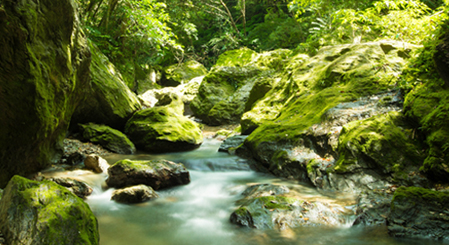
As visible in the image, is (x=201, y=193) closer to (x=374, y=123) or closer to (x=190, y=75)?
(x=374, y=123)

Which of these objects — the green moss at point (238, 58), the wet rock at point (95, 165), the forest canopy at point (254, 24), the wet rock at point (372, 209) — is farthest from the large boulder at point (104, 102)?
the green moss at point (238, 58)

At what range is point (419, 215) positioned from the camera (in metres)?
2.91

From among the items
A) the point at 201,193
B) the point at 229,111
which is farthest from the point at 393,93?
the point at 229,111

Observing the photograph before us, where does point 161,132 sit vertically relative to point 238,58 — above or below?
below

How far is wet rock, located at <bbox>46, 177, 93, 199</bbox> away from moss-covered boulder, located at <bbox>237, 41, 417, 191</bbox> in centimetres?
340

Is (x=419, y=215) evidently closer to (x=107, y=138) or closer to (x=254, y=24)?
(x=107, y=138)

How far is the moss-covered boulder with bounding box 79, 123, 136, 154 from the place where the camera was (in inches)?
294

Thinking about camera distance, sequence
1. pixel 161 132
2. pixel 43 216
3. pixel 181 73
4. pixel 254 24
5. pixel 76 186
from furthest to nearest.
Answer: pixel 254 24 < pixel 181 73 < pixel 161 132 < pixel 76 186 < pixel 43 216

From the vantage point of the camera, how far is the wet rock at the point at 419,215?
2.79 metres

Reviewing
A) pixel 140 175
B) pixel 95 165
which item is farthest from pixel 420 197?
pixel 95 165

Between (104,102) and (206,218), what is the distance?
5530 millimetres

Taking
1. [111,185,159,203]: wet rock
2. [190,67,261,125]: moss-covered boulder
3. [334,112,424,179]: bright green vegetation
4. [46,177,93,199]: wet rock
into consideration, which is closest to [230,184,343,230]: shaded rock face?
[334,112,424,179]: bright green vegetation

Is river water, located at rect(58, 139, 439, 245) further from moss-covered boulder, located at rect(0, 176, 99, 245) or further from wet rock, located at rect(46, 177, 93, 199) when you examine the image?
moss-covered boulder, located at rect(0, 176, 99, 245)

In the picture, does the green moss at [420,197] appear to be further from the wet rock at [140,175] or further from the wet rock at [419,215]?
the wet rock at [140,175]
